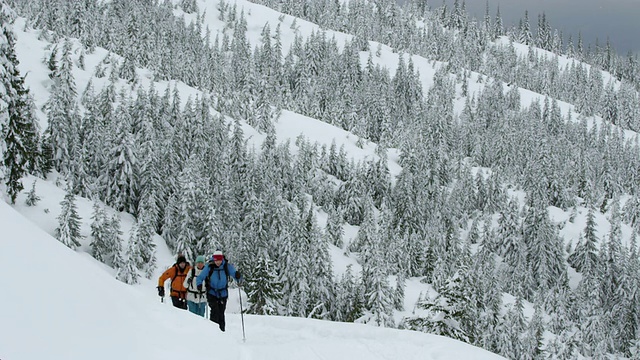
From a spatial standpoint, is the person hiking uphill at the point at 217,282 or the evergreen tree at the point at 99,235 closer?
the person hiking uphill at the point at 217,282

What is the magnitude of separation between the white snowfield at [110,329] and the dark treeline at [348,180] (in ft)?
44.0

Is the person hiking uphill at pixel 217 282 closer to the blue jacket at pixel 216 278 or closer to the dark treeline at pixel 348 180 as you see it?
the blue jacket at pixel 216 278

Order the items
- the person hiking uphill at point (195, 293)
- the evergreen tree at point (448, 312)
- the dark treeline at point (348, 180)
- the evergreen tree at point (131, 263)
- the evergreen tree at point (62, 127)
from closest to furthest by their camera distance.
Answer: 1. the person hiking uphill at point (195, 293)
2. the evergreen tree at point (448, 312)
3. the evergreen tree at point (131, 263)
4. the dark treeline at point (348, 180)
5. the evergreen tree at point (62, 127)

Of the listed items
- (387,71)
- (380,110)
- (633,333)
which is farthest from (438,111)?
(633,333)

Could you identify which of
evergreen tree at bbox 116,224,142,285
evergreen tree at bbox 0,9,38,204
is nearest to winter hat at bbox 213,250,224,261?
evergreen tree at bbox 0,9,38,204

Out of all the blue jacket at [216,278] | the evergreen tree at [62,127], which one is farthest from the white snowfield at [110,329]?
the evergreen tree at [62,127]

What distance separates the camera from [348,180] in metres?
74.6

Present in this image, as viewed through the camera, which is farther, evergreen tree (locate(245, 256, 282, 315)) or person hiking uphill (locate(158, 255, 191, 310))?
evergreen tree (locate(245, 256, 282, 315))

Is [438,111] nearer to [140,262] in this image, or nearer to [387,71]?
[387,71]

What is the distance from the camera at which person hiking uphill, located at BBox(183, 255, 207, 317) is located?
41.2ft

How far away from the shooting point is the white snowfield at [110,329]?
5176 mm

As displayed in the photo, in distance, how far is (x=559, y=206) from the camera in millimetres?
87438

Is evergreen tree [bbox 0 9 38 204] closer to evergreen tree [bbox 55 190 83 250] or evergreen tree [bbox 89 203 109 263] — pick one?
evergreen tree [bbox 55 190 83 250]

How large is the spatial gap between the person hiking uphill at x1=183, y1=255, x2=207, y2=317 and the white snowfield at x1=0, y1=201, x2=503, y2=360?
1074mm
